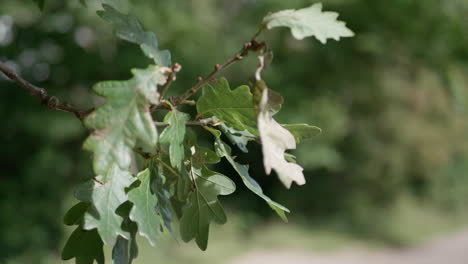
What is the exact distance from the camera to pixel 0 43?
7000 mm

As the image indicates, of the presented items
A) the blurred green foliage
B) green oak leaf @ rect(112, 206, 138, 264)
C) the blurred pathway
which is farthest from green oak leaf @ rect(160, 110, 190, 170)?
the blurred pathway

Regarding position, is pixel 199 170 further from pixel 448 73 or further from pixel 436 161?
pixel 436 161

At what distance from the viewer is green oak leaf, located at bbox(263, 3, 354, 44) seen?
81 cm

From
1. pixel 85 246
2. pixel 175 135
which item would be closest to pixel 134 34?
pixel 175 135

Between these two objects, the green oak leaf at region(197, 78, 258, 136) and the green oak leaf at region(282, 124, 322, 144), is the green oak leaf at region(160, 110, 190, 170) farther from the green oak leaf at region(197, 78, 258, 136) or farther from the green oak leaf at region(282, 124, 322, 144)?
the green oak leaf at region(282, 124, 322, 144)

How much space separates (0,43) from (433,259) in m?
6.40

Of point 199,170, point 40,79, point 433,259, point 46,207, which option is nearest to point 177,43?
point 40,79

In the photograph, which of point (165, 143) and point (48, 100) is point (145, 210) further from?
point (48, 100)

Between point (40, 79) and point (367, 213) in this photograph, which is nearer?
point (40, 79)

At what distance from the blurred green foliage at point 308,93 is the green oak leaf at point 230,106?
4405mm

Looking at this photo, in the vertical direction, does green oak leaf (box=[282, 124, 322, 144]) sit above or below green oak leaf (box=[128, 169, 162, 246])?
above

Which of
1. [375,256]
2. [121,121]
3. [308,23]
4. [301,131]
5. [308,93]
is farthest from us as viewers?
[308,93]

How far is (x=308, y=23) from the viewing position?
85cm

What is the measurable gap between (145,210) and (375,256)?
271 inches
